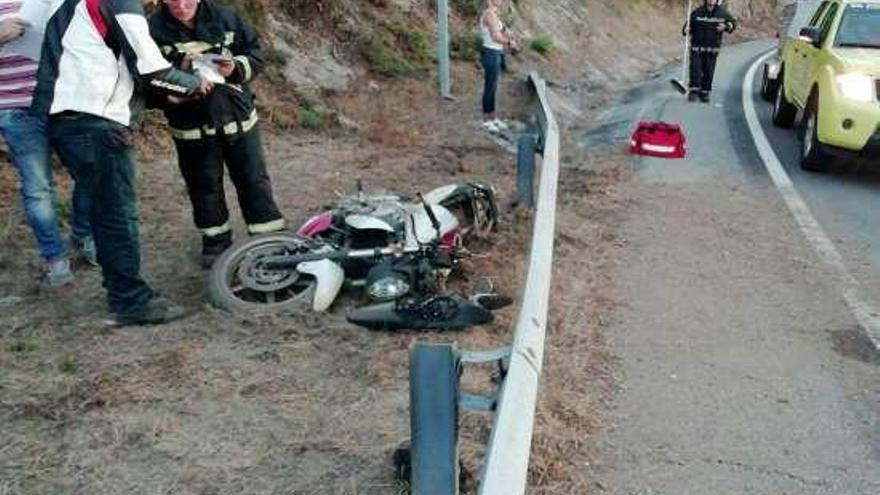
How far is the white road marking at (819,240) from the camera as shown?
5254 mm

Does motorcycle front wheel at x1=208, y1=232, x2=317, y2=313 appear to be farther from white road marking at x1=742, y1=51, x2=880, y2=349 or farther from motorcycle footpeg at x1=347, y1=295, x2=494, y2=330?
white road marking at x1=742, y1=51, x2=880, y2=349

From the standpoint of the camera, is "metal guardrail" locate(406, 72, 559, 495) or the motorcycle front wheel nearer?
"metal guardrail" locate(406, 72, 559, 495)

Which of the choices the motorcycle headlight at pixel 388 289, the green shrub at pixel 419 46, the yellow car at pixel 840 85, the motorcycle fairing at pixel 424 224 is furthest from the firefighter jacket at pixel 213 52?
Answer: the green shrub at pixel 419 46

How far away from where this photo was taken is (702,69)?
1395 cm

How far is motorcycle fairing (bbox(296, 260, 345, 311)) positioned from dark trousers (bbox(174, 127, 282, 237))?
76 centimetres

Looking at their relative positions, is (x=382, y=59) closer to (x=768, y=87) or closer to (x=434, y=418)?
(x=768, y=87)

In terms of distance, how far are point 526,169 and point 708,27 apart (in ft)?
26.9

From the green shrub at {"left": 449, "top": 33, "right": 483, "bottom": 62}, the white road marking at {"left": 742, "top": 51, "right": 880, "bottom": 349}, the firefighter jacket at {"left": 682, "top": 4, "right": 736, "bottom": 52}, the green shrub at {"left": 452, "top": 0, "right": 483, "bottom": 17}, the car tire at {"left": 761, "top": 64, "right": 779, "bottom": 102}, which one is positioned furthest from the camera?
the green shrub at {"left": 452, "top": 0, "right": 483, "bottom": 17}

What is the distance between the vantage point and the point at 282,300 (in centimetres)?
518

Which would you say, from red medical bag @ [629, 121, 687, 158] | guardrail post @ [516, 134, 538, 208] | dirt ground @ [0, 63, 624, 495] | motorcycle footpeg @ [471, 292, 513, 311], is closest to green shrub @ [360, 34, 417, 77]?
red medical bag @ [629, 121, 687, 158]

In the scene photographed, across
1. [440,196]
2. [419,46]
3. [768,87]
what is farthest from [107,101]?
[768,87]

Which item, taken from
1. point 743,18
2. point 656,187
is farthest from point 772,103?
point 743,18

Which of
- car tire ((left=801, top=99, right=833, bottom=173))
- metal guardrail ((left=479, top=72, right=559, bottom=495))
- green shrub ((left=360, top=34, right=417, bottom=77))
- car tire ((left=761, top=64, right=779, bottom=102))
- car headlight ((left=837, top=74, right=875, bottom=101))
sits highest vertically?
metal guardrail ((left=479, top=72, right=559, bottom=495))

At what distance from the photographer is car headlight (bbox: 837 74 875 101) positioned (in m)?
8.74
